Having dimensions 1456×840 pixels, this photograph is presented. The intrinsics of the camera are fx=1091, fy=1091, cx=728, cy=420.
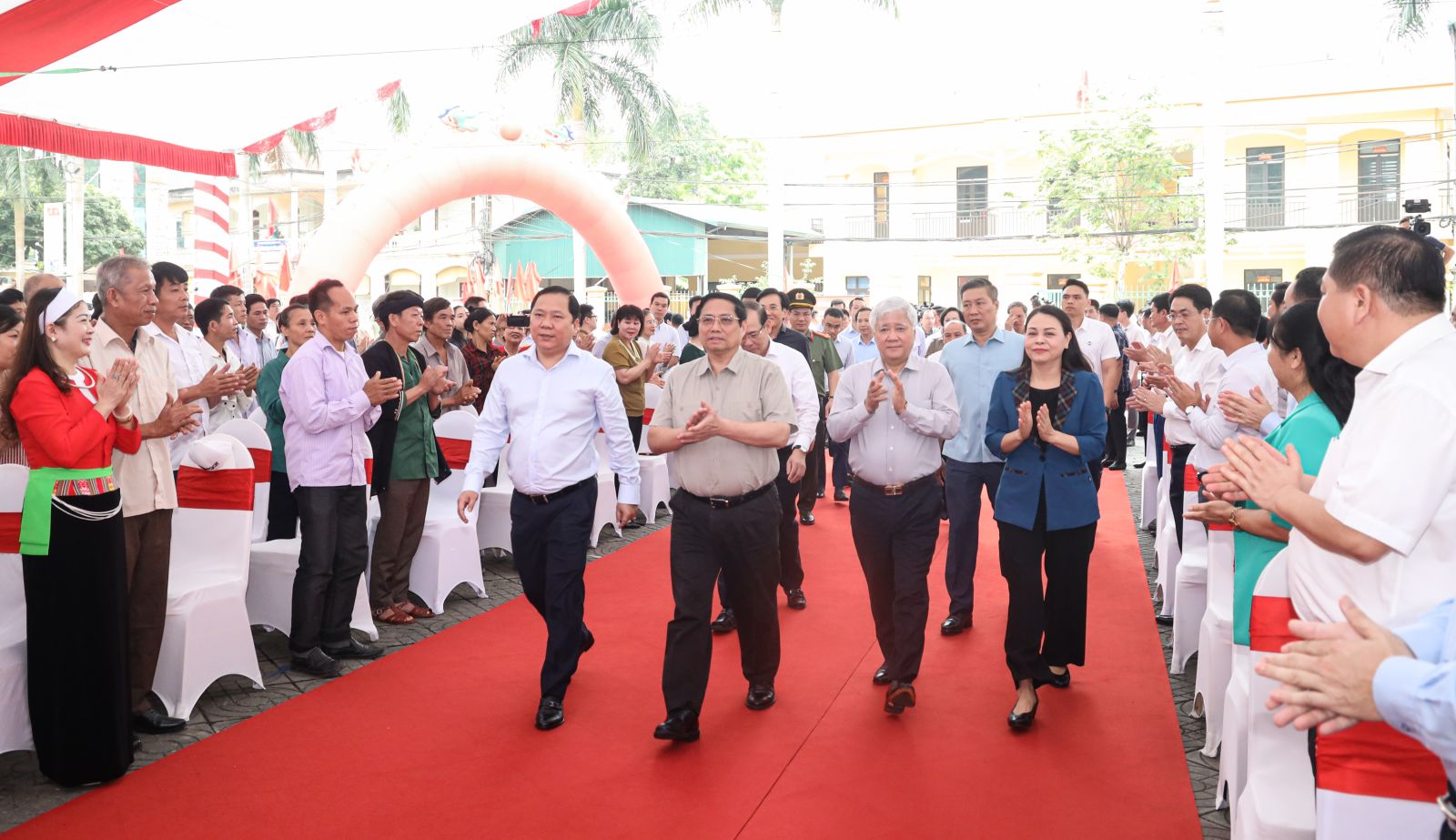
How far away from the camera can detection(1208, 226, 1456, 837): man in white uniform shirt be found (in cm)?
180

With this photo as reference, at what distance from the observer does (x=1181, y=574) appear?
455 centimetres

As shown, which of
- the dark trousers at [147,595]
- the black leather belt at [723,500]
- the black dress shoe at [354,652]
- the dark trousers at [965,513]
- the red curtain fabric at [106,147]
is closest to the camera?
the dark trousers at [147,595]

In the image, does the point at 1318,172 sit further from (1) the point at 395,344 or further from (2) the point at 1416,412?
(2) the point at 1416,412

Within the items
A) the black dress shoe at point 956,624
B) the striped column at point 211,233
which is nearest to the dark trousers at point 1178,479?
the black dress shoe at point 956,624

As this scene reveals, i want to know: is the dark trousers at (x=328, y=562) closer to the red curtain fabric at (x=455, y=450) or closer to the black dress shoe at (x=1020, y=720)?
the red curtain fabric at (x=455, y=450)

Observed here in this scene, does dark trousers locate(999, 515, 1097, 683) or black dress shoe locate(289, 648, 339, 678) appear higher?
dark trousers locate(999, 515, 1097, 683)

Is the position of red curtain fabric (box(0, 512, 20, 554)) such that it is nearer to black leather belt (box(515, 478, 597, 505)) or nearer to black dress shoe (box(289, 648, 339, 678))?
black dress shoe (box(289, 648, 339, 678))

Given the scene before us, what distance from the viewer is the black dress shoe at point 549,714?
404 centimetres

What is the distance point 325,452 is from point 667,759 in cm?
197

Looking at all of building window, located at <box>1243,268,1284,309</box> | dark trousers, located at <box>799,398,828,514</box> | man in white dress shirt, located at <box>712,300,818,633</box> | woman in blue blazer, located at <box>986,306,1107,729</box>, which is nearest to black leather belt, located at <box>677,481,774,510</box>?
man in white dress shirt, located at <box>712,300,818,633</box>

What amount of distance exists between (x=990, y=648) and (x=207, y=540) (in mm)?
3442

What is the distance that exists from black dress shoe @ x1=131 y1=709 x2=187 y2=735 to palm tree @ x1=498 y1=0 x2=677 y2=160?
15.8 m

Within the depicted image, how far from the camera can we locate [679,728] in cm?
386

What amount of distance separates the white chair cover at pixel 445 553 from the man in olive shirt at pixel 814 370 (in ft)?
8.21
